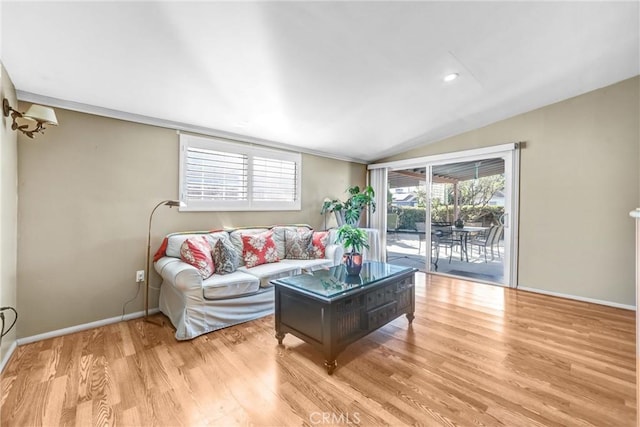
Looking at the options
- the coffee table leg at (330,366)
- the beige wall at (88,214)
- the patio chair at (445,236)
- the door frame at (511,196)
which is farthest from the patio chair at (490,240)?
the beige wall at (88,214)

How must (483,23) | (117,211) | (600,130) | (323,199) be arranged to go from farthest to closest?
(323,199) → (600,130) → (117,211) → (483,23)

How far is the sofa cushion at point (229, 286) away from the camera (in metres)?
2.53

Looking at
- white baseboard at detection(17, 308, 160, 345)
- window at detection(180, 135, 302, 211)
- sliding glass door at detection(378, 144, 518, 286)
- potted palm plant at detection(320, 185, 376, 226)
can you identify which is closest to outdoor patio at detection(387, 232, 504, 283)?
sliding glass door at detection(378, 144, 518, 286)

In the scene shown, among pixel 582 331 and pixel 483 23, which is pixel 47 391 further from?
pixel 582 331

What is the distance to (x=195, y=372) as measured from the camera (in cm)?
Result: 194

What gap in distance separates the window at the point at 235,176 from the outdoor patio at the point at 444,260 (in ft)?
7.06

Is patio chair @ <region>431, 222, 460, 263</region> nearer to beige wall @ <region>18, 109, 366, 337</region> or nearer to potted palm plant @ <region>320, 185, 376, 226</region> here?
Result: potted palm plant @ <region>320, 185, 376, 226</region>

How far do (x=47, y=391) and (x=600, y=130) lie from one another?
565 cm

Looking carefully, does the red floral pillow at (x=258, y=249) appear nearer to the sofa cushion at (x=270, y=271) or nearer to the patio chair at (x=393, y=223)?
the sofa cushion at (x=270, y=271)

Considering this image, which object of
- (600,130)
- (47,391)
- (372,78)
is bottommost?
(47,391)

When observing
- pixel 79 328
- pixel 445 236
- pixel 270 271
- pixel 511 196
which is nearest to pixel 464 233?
pixel 445 236

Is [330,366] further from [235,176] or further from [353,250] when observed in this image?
[235,176]

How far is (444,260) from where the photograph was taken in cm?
471

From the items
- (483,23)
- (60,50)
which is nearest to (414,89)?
(483,23)
